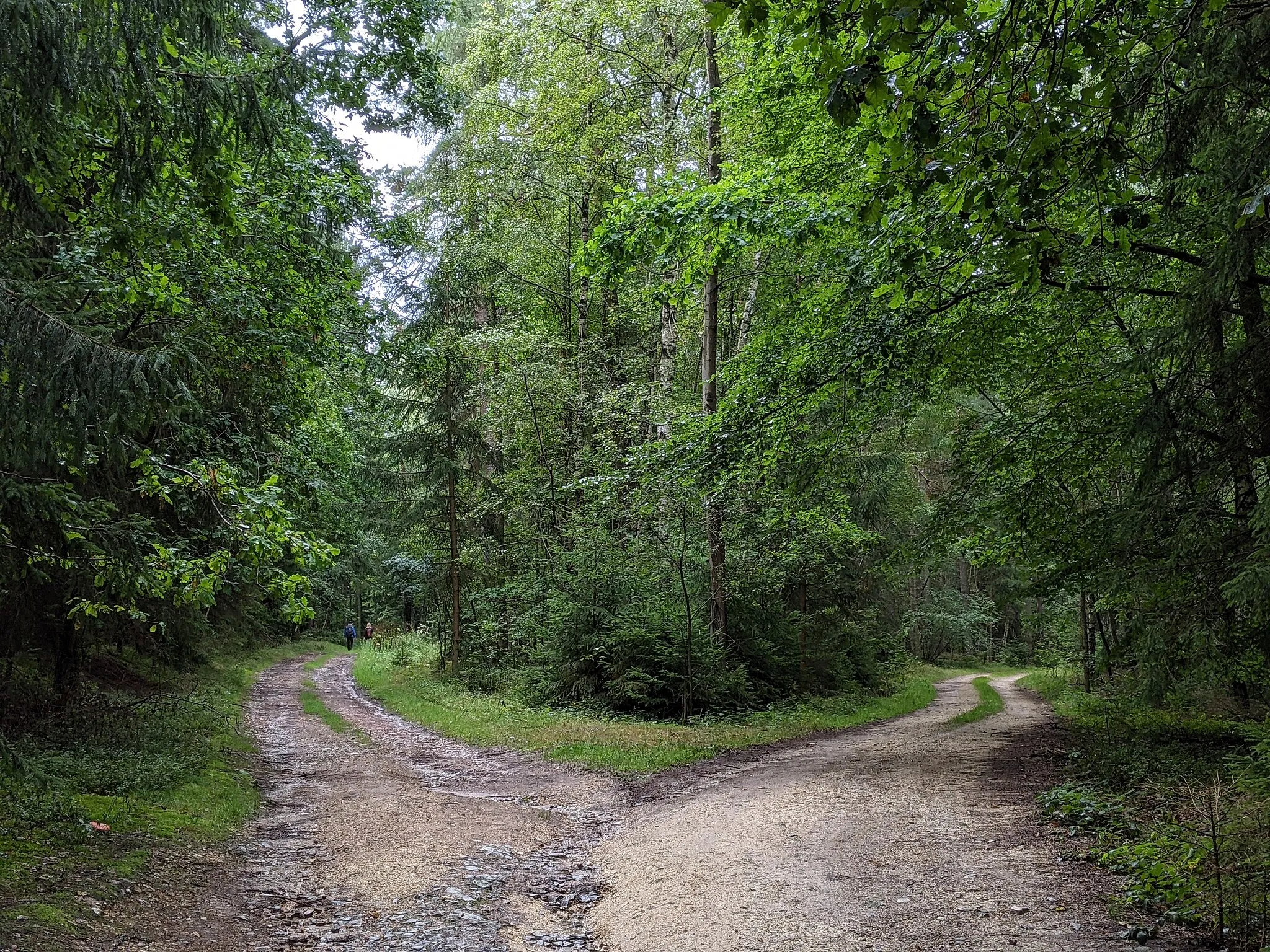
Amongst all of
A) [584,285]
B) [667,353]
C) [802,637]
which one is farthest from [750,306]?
[802,637]

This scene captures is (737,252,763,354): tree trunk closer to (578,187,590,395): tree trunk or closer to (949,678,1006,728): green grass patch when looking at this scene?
(578,187,590,395): tree trunk

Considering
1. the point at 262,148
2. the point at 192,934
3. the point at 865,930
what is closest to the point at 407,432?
the point at 262,148

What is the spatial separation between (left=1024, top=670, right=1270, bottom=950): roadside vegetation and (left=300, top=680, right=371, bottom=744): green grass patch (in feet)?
36.6

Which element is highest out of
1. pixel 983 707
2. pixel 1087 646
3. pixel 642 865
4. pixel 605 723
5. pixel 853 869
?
pixel 853 869

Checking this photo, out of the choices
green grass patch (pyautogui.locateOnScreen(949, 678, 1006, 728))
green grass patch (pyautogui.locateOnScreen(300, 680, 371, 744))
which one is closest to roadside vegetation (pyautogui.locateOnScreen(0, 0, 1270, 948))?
green grass patch (pyautogui.locateOnScreen(300, 680, 371, 744))

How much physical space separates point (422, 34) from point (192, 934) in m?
10.7

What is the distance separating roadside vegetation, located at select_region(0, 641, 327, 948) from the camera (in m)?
4.74

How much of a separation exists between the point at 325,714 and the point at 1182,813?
1518cm

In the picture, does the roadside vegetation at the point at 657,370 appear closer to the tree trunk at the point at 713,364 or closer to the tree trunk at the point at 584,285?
the tree trunk at the point at 713,364

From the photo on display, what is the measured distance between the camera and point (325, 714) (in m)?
16.1

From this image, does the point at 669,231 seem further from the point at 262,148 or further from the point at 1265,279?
the point at 1265,279

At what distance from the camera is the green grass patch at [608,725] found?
11.7 m

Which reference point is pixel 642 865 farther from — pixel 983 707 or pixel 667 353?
pixel 983 707

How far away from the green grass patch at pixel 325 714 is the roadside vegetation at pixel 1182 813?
1117 centimetres
